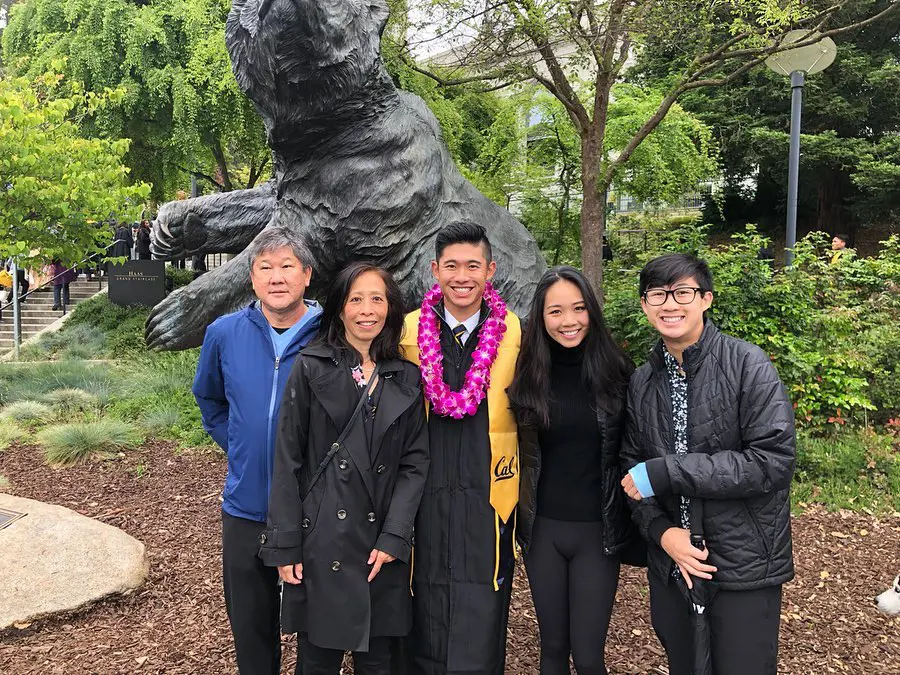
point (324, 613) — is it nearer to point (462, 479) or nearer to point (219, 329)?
point (462, 479)

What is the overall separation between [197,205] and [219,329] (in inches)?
101

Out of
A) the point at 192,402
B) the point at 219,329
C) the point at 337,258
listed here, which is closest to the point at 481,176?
the point at 192,402

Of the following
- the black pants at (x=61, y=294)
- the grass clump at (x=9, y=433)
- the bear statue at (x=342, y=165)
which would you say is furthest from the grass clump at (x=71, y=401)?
the black pants at (x=61, y=294)

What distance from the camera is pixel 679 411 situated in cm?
202

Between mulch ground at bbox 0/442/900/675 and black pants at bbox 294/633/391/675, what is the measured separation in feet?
3.72

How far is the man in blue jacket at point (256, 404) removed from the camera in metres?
2.15

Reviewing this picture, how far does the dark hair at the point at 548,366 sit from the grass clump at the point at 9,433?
5738mm

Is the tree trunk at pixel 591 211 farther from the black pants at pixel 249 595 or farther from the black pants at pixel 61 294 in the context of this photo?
the black pants at pixel 61 294

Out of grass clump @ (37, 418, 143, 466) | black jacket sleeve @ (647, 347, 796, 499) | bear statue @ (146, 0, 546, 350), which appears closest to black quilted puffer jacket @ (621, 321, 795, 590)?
black jacket sleeve @ (647, 347, 796, 499)

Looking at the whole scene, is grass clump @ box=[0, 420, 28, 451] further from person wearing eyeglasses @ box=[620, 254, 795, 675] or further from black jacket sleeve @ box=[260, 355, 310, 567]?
person wearing eyeglasses @ box=[620, 254, 795, 675]

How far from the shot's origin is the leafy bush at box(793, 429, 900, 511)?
5.06 meters

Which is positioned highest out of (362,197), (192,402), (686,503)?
(362,197)

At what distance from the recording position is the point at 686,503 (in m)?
1.98

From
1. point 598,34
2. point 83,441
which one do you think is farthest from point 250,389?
point 83,441
